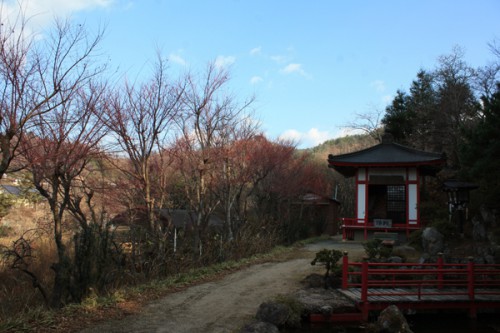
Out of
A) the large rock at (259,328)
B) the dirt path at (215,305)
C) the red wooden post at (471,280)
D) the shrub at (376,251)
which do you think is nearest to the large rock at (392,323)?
the large rock at (259,328)

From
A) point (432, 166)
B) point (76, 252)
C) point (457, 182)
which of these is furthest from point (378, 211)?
point (76, 252)

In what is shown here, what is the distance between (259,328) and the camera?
233 inches

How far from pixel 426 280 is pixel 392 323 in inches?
81.1

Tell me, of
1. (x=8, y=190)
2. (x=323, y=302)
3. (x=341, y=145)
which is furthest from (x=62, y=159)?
(x=341, y=145)

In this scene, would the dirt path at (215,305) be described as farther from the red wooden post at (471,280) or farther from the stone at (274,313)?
the red wooden post at (471,280)

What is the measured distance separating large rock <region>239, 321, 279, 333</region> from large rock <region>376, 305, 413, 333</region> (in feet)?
6.12

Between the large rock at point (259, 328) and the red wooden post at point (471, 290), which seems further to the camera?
the red wooden post at point (471, 290)

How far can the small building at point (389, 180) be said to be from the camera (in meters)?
17.5

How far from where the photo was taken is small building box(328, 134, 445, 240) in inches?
688

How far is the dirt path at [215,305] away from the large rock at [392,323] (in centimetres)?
212

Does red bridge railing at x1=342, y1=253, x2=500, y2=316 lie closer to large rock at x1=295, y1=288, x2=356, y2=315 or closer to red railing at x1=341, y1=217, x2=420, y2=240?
large rock at x1=295, y1=288, x2=356, y2=315

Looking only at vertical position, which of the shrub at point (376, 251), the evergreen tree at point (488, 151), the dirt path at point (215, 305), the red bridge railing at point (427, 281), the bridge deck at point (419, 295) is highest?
the evergreen tree at point (488, 151)

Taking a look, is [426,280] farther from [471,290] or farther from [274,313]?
[274,313]

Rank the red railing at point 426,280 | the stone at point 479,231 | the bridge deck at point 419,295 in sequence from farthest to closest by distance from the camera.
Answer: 1. the stone at point 479,231
2. the red railing at point 426,280
3. the bridge deck at point 419,295
